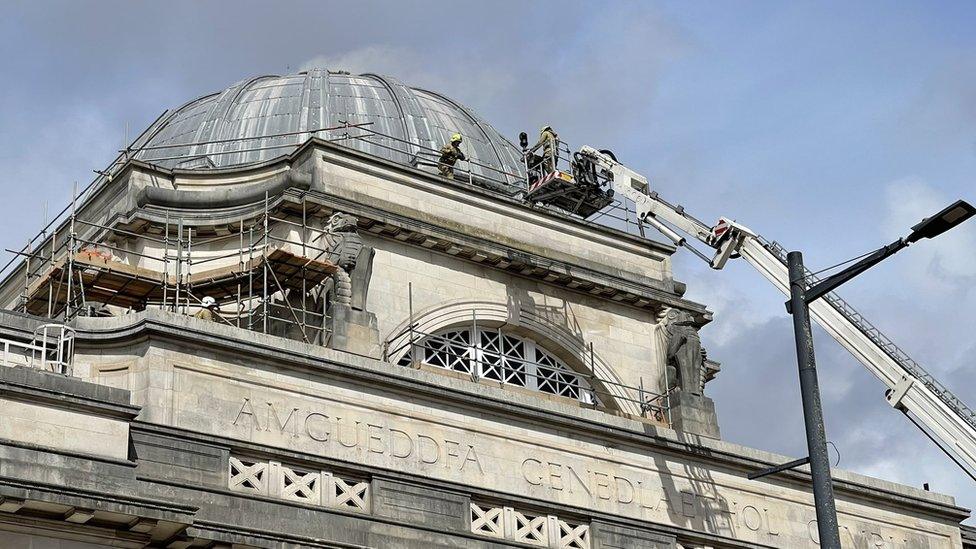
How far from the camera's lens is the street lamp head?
19650 mm

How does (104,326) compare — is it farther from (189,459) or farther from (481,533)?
(481,533)

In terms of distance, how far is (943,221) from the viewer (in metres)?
19.8

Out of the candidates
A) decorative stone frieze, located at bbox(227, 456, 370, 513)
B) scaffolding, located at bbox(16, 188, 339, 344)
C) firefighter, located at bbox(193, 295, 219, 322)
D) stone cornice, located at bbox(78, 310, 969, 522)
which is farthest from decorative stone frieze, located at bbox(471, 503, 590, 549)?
firefighter, located at bbox(193, 295, 219, 322)

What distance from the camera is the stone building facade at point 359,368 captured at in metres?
24.2

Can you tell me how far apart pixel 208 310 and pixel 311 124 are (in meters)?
Result: 10.0

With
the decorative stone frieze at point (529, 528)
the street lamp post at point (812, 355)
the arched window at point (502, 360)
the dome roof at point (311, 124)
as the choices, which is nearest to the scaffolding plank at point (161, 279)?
the arched window at point (502, 360)

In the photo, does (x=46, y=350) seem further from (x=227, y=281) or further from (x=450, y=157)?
(x=450, y=157)

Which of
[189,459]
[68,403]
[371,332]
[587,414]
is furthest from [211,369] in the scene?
[587,414]

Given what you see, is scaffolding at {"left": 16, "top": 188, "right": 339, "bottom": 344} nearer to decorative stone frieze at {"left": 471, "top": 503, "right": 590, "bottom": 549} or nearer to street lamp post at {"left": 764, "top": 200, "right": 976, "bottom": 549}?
decorative stone frieze at {"left": 471, "top": 503, "right": 590, "bottom": 549}

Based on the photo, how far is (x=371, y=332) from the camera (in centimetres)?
3092

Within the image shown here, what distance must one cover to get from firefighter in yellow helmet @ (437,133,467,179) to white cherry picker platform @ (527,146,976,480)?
2077 mm

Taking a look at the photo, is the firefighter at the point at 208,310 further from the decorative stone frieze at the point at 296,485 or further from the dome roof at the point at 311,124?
the dome roof at the point at 311,124

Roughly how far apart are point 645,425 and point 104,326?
11.2 m

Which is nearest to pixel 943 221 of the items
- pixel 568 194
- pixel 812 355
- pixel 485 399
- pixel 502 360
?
pixel 812 355
